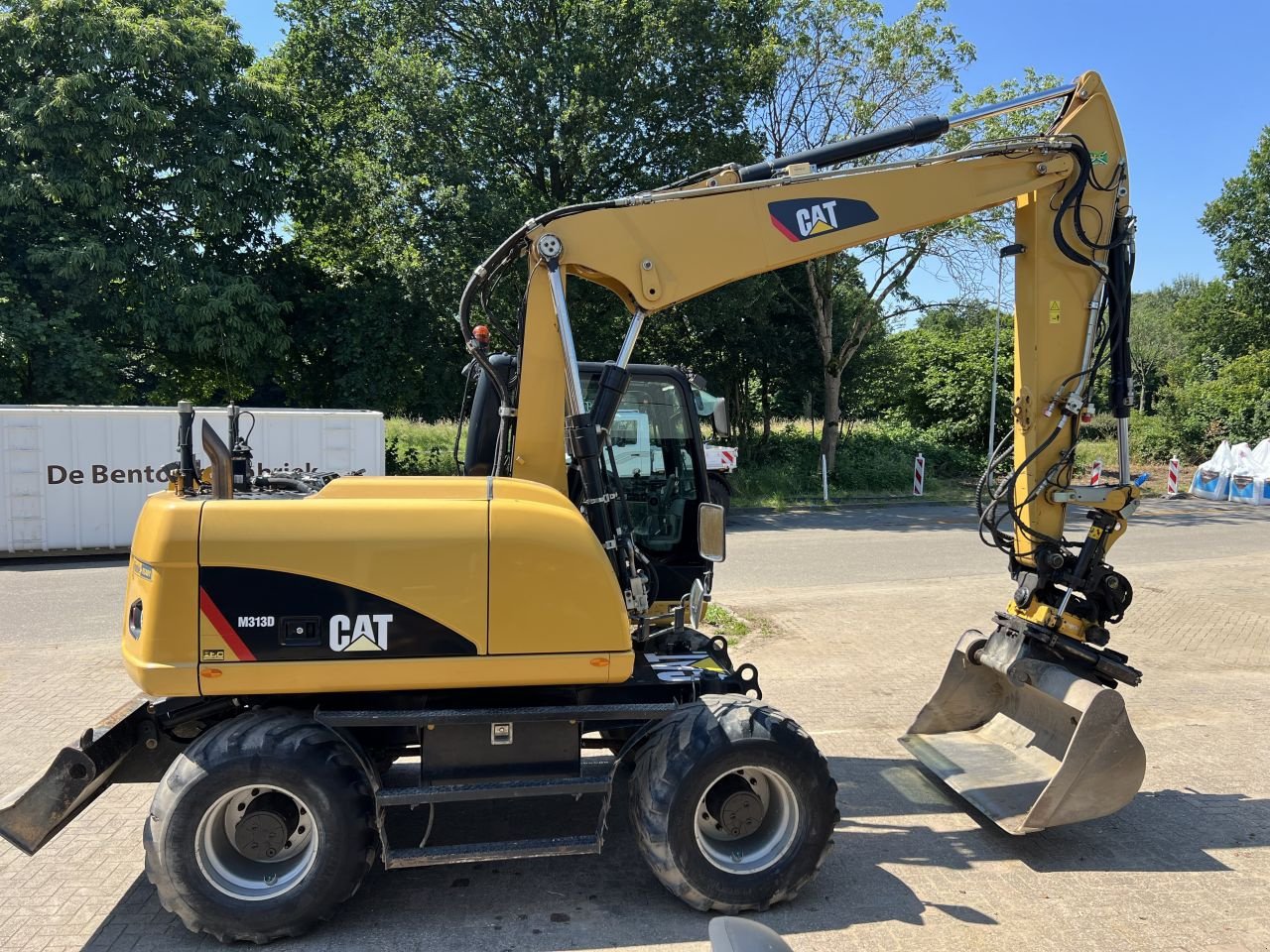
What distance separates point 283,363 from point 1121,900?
19713 mm

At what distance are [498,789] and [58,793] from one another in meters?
1.72

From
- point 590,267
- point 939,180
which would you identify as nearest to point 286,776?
point 590,267

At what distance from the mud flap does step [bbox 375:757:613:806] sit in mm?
1166

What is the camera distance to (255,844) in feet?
11.4

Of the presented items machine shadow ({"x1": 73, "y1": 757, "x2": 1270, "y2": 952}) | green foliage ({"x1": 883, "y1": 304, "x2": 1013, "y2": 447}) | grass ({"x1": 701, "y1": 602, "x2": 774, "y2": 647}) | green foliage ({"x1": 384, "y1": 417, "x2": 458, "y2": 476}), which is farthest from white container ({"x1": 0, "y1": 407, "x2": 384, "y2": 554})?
green foliage ({"x1": 883, "y1": 304, "x2": 1013, "y2": 447})

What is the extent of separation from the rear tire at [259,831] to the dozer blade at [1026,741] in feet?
9.81

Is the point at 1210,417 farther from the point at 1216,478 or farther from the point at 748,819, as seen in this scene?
the point at 748,819

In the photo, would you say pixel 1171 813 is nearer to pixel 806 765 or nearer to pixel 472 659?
pixel 806 765

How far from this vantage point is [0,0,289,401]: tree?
51.7ft

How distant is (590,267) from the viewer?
4.27 metres

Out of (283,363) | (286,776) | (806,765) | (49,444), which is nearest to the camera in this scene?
(286,776)

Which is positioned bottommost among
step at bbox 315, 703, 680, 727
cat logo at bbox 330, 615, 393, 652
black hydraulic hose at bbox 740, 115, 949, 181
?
step at bbox 315, 703, 680, 727

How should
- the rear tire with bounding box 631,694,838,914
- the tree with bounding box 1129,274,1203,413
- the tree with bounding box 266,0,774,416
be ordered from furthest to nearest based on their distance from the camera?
the tree with bounding box 1129,274,1203,413 < the tree with bounding box 266,0,774,416 < the rear tire with bounding box 631,694,838,914

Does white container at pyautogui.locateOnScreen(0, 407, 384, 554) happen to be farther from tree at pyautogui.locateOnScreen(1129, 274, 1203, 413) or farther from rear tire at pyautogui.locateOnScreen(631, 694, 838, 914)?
tree at pyautogui.locateOnScreen(1129, 274, 1203, 413)
